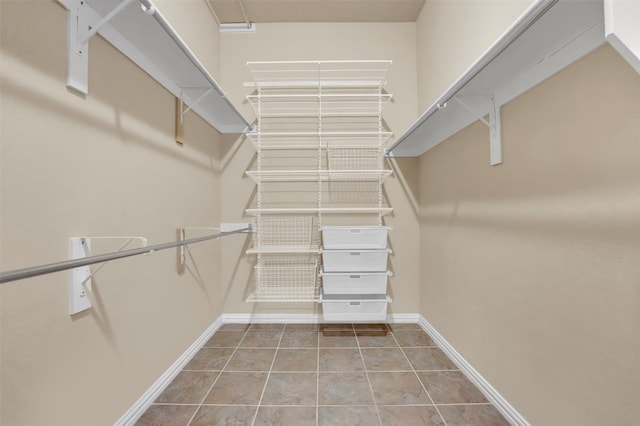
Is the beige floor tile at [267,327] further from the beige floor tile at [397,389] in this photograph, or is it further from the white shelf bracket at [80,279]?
the white shelf bracket at [80,279]

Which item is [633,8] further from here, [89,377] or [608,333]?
[89,377]

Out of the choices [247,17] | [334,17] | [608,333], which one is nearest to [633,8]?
[608,333]

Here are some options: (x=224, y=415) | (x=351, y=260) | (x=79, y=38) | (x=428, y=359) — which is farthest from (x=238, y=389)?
(x=79, y=38)

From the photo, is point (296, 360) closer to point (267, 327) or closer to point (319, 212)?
point (267, 327)

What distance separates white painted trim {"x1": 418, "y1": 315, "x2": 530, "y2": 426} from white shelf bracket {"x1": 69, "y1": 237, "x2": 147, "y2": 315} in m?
1.62

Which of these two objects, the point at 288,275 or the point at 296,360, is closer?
the point at 296,360

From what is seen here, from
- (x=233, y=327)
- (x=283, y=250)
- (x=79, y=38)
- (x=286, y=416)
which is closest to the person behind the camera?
A: (x=79, y=38)

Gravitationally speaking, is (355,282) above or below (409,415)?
above

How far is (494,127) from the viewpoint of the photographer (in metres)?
1.31

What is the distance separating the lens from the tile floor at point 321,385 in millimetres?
1262

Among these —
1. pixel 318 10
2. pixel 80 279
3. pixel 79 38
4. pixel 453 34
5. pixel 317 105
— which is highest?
pixel 318 10

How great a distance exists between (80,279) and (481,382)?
71.9 inches

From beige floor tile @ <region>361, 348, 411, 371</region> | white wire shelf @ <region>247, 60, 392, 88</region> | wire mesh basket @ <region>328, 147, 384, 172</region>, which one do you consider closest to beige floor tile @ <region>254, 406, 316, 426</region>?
beige floor tile @ <region>361, 348, 411, 371</region>

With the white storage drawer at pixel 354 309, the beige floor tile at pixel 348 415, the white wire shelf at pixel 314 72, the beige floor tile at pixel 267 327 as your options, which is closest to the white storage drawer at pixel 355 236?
the white storage drawer at pixel 354 309
